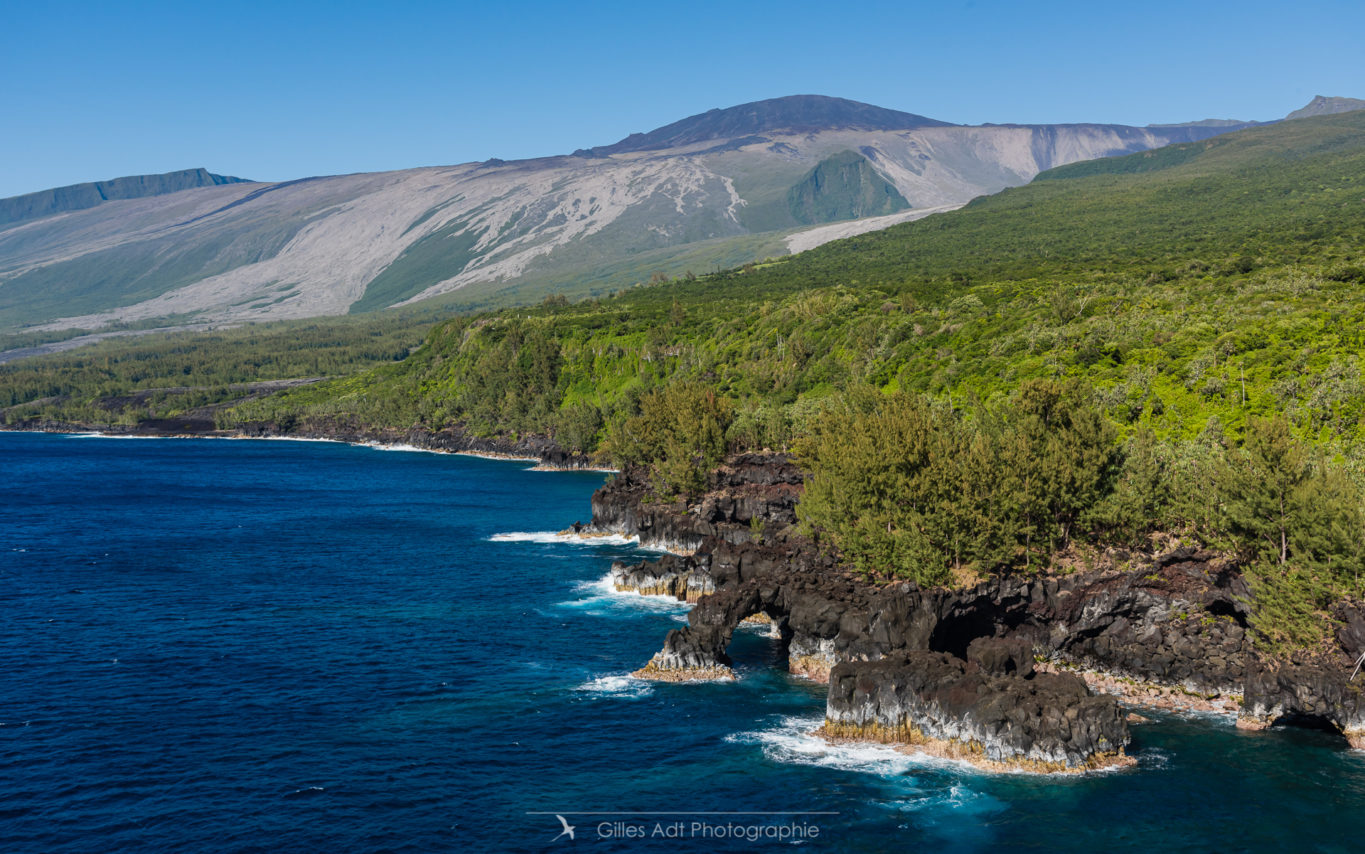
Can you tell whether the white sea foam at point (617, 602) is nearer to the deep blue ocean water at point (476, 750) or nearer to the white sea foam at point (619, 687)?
the deep blue ocean water at point (476, 750)

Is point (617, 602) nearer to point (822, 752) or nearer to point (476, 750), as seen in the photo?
point (476, 750)

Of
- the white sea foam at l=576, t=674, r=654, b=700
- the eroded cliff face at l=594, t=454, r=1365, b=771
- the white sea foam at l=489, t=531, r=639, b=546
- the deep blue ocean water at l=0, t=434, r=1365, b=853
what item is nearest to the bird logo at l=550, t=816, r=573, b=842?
the deep blue ocean water at l=0, t=434, r=1365, b=853

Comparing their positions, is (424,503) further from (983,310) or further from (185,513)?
(983,310)

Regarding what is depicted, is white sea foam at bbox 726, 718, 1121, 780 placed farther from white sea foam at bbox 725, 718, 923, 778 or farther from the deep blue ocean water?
the deep blue ocean water

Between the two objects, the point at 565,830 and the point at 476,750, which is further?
the point at 476,750

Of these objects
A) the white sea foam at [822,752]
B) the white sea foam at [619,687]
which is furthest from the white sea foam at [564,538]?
the white sea foam at [822,752]

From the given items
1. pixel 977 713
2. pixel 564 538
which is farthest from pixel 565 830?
pixel 564 538
